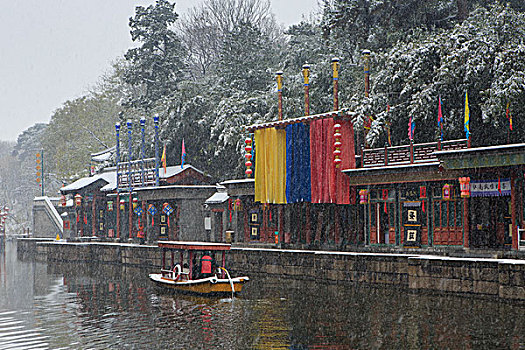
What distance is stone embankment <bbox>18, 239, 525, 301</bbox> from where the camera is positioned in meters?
22.0

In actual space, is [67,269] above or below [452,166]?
below

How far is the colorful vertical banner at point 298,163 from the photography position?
32.4 meters

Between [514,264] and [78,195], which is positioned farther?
[78,195]

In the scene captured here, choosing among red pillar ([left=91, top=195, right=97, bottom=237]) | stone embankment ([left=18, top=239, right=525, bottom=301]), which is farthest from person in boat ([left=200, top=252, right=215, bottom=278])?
red pillar ([left=91, top=195, right=97, bottom=237])

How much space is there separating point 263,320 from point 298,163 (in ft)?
44.4

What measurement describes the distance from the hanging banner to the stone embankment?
10.8 ft

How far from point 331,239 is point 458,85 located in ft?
31.4

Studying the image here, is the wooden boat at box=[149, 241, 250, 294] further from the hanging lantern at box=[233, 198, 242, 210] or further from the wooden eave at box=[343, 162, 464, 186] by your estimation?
the hanging lantern at box=[233, 198, 242, 210]

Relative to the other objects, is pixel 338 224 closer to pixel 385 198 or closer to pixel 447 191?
pixel 385 198

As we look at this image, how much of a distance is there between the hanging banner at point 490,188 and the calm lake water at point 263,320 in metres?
4.94

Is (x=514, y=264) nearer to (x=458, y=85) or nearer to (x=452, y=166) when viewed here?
(x=452, y=166)

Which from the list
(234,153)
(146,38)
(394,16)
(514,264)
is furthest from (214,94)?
(514,264)

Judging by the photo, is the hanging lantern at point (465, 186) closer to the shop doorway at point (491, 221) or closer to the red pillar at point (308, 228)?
the shop doorway at point (491, 221)

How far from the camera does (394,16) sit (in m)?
38.4
